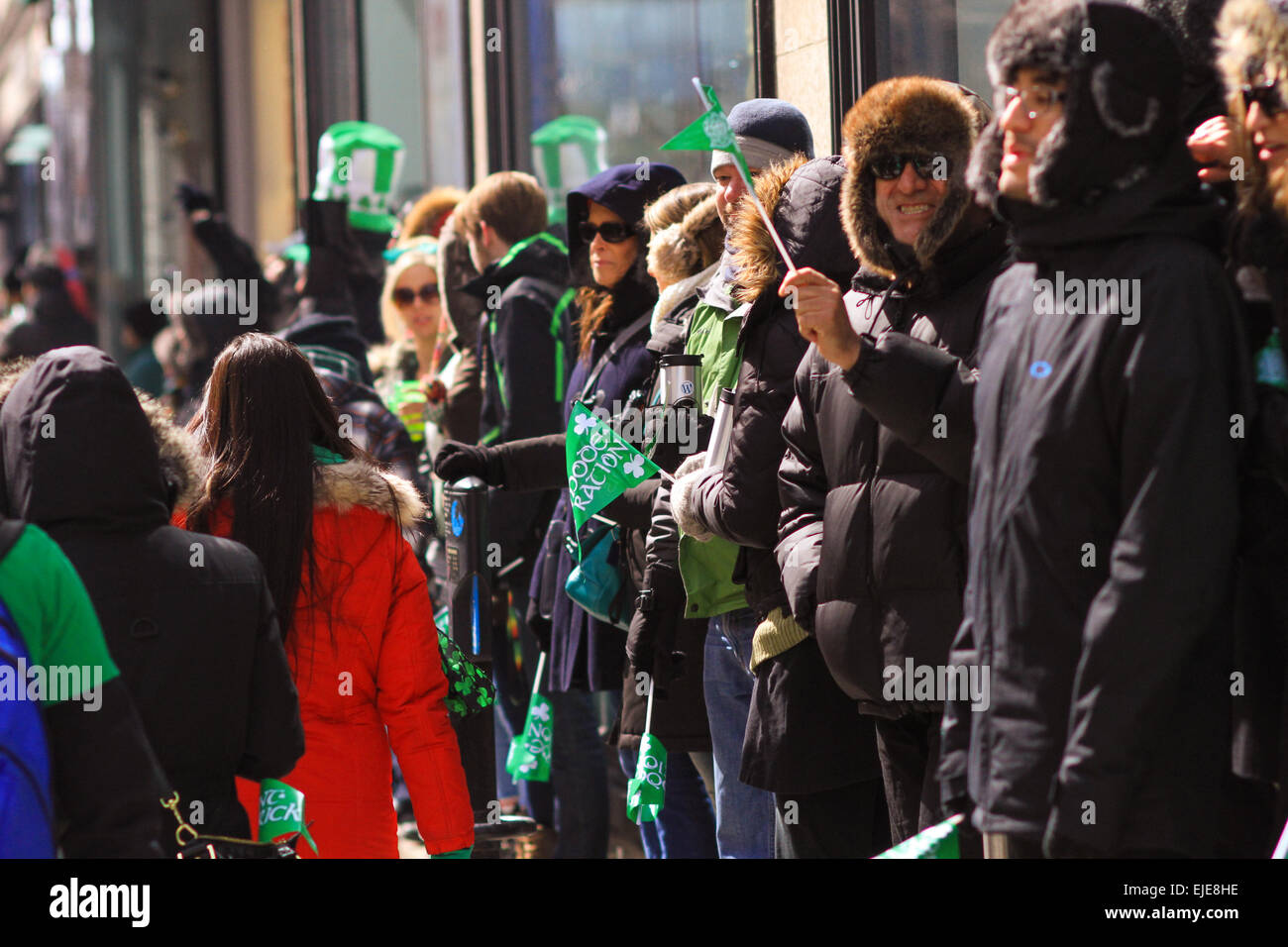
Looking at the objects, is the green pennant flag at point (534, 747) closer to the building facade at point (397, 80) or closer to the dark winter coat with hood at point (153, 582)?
the building facade at point (397, 80)

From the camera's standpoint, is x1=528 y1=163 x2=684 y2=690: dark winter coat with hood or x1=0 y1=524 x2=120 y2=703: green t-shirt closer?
x1=0 y1=524 x2=120 y2=703: green t-shirt

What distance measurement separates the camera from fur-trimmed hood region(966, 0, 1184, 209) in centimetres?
301

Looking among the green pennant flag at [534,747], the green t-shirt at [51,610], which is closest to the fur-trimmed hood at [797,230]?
the green t-shirt at [51,610]

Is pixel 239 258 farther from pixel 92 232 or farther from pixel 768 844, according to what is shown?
pixel 92 232

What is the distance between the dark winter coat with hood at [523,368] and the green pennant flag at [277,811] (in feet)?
9.16

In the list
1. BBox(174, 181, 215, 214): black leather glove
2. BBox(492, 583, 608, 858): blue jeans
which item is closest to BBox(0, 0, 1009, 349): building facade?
BBox(174, 181, 215, 214): black leather glove

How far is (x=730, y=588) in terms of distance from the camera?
4.52 m

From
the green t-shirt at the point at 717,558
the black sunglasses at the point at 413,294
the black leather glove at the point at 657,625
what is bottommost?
the black leather glove at the point at 657,625

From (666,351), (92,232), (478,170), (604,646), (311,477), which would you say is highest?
(92,232)

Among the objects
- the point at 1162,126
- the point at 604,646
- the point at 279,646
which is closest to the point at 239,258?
the point at 604,646

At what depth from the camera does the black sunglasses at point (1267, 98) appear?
3020 millimetres

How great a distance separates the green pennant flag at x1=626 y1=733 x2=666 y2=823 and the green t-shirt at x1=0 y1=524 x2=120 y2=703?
200 cm

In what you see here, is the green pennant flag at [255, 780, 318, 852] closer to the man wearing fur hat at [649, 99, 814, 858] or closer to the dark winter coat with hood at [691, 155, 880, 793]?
the dark winter coat with hood at [691, 155, 880, 793]
